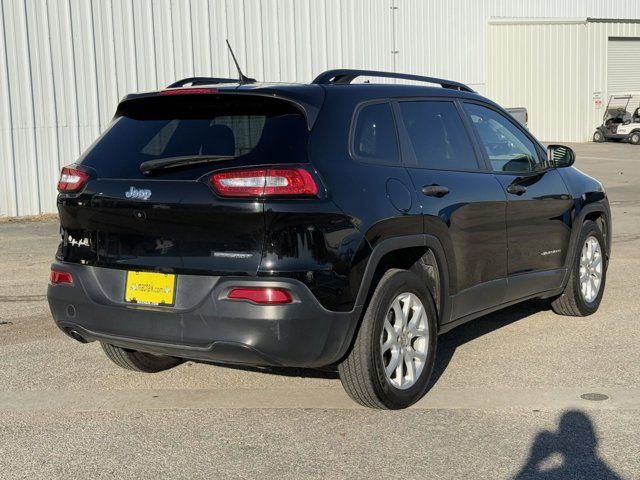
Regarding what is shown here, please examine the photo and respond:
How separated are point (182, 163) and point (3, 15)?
1032 cm

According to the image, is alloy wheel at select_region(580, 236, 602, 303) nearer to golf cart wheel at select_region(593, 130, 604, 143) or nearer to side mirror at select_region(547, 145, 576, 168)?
side mirror at select_region(547, 145, 576, 168)

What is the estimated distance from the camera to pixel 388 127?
504 centimetres

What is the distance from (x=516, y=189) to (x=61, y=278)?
296 cm

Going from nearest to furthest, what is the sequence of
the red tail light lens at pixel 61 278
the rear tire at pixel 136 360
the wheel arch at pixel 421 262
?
the wheel arch at pixel 421 262
the red tail light lens at pixel 61 278
the rear tire at pixel 136 360

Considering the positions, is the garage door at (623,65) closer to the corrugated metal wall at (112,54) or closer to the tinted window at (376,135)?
the corrugated metal wall at (112,54)

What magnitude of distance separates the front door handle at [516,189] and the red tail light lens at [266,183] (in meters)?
1.99

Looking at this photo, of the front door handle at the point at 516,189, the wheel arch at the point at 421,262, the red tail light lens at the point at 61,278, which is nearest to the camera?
the wheel arch at the point at 421,262

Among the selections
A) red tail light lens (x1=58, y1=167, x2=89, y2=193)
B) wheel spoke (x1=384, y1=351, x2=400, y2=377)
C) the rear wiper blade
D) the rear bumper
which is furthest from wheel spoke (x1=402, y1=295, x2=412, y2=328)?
red tail light lens (x1=58, y1=167, x2=89, y2=193)

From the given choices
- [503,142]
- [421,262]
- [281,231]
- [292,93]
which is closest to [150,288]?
[281,231]

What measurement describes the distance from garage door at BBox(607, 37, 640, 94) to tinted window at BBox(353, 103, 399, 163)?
96.5 feet

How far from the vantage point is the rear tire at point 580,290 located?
6.78 meters

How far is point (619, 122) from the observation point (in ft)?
96.0

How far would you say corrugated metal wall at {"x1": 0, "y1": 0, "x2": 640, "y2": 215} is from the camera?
546 inches

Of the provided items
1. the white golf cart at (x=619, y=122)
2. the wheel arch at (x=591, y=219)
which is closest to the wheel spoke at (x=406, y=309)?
the wheel arch at (x=591, y=219)
